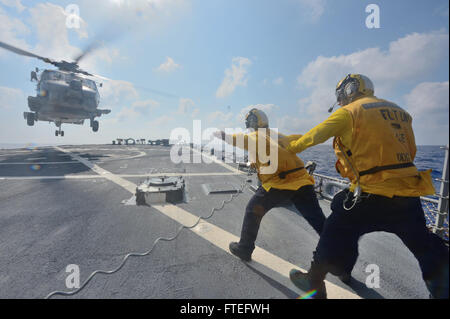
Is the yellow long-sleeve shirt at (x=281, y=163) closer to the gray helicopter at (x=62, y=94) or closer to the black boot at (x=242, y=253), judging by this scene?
the black boot at (x=242, y=253)

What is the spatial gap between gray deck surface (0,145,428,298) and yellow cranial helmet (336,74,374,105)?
7.21ft

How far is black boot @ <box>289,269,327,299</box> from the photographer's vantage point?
1.81 metres

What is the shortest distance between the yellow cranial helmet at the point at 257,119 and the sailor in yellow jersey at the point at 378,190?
978mm

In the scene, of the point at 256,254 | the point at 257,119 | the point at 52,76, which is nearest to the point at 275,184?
the point at 257,119

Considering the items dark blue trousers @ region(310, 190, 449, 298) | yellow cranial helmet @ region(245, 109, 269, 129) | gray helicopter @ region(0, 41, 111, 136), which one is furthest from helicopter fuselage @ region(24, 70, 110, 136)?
dark blue trousers @ region(310, 190, 449, 298)

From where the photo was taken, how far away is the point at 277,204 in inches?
98.9

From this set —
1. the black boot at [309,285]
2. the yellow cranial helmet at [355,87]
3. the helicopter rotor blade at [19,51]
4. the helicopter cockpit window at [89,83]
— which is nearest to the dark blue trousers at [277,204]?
the black boot at [309,285]

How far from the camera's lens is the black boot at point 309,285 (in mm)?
1812

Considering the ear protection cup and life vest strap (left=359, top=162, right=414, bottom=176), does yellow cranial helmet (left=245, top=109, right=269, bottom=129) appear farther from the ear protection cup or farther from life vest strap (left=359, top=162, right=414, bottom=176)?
life vest strap (left=359, top=162, right=414, bottom=176)

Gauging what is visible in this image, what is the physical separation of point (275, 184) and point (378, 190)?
1118mm

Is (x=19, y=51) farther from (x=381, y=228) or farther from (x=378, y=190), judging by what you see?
(x=381, y=228)

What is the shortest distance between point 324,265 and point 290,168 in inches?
45.9
